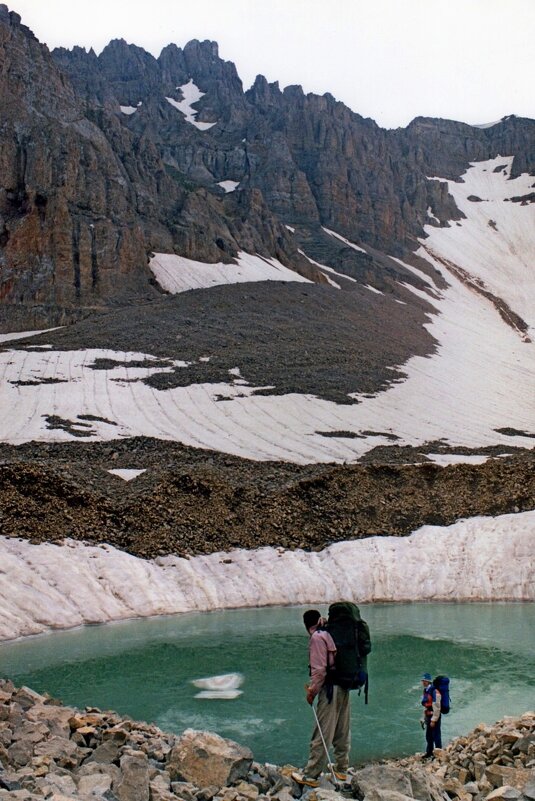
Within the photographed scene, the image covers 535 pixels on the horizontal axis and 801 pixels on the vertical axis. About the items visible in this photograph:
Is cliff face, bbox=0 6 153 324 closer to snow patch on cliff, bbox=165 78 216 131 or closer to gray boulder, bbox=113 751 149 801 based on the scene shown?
gray boulder, bbox=113 751 149 801

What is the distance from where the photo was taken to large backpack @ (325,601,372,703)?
10.2 meters

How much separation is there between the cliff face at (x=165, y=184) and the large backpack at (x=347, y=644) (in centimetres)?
7398

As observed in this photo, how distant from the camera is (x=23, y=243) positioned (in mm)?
83875

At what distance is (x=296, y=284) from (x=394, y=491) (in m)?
67.4


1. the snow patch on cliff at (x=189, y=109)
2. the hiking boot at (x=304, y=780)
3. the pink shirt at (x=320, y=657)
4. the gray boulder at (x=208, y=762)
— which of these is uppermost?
the snow patch on cliff at (x=189, y=109)

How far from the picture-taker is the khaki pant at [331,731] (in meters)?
10.3

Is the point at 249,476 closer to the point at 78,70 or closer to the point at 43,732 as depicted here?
the point at 43,732

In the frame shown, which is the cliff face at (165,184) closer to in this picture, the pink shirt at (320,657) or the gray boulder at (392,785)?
the pink shirt at (320,657)

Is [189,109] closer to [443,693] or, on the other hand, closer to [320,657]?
[443,693]

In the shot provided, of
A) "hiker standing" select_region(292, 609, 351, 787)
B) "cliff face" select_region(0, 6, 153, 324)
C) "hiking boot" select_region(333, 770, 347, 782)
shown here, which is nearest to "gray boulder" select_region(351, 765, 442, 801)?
"hiking boot" select_region(333, 770, 347, 782)

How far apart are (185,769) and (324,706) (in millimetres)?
1986

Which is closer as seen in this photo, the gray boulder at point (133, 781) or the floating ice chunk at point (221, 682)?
the gray boulder at point (133, 781)

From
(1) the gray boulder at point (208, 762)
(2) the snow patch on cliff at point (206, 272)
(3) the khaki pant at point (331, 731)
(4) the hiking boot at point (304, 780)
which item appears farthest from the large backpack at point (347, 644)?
(2) the snow patch on cliff at point (206, 272)

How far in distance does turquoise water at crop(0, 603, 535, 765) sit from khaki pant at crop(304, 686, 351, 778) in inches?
98.6
